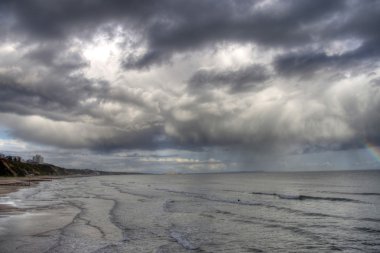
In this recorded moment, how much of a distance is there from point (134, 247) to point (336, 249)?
13.4 metres

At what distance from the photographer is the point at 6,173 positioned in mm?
151125

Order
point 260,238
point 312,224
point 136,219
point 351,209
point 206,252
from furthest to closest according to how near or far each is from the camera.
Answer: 1. point 351,209
2. point 136,219
3. point 312,224
4. point 260,238
5. point 206,252

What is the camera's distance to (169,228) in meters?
29.0

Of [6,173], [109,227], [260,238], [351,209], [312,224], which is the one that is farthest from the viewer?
[6,173]

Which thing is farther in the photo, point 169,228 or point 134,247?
point 169,228

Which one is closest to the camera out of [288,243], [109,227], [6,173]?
[288,243]

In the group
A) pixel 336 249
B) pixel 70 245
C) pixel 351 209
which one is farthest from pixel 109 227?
pixel 351 209

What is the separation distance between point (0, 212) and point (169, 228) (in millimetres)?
20365

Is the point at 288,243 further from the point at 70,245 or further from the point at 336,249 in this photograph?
the point at 70,245

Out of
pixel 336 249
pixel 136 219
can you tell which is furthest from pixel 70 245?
pixel 336 249

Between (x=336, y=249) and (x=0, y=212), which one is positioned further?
(x=0, y=212)

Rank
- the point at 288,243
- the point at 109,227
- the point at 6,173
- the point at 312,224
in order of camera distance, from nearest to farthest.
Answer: the point at 288,243 → the point at 109,227 → the point at 312,224 → the point at 6,173

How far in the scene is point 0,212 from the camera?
1417 inches

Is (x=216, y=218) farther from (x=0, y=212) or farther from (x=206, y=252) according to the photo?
(x=0, y=212)
